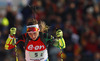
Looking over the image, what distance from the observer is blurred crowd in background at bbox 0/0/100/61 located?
335 inches

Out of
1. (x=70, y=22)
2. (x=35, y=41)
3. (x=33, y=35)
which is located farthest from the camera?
(x=70, y=22)

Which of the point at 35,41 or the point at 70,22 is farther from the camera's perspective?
the point at 70,22

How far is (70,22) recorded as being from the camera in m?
9.00

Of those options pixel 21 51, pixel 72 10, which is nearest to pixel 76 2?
pixel 72 10

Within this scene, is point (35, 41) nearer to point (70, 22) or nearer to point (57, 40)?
point (57, 40)

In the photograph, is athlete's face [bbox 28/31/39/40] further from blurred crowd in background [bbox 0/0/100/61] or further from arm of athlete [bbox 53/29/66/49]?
blurred crowd in background [bbox 0/0/100/61]

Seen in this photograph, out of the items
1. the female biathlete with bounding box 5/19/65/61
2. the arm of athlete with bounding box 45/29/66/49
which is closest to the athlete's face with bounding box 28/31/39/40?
the female biathlete with bounding box 5/19/65/61

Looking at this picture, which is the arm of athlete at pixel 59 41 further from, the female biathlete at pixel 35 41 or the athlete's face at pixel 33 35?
the athlete's face at pixel 33 35

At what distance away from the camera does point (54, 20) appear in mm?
8945

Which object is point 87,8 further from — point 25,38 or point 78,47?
point 25,38

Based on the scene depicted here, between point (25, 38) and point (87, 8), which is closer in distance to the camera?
point (25, 38)

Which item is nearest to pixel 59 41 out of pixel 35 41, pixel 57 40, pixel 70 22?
pixel 57 40

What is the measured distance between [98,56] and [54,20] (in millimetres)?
2518

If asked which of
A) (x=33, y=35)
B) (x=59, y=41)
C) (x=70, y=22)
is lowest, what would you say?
(x=59, y=41)
